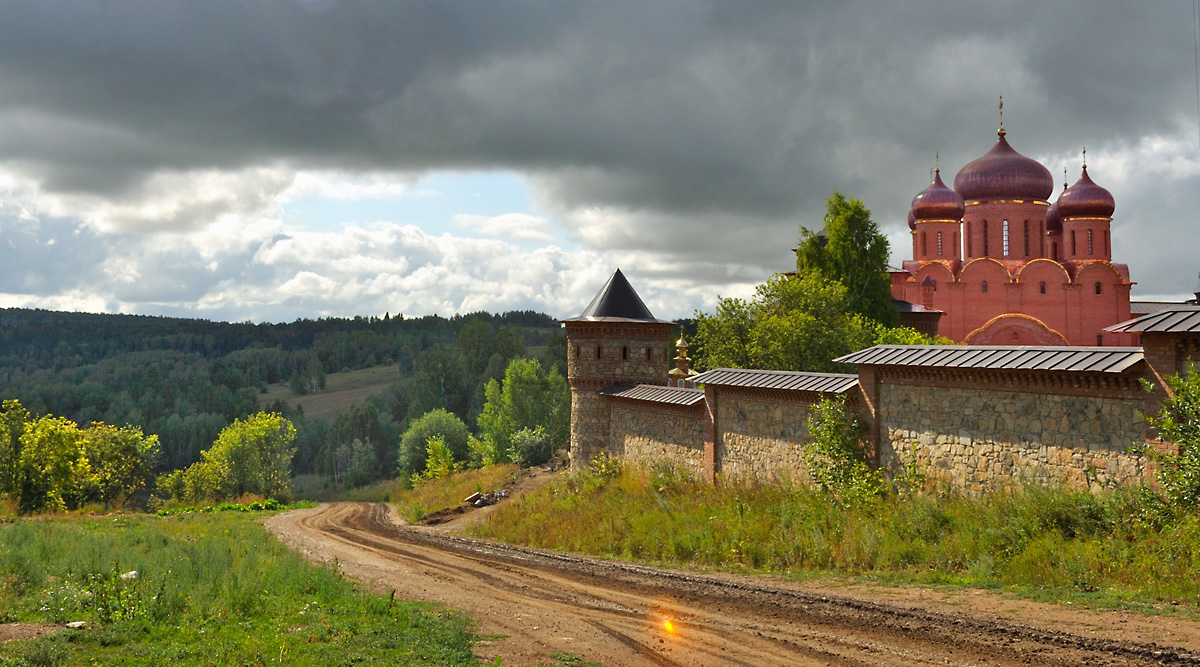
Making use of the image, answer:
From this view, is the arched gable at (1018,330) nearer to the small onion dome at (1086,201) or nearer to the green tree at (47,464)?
the small onion dome at (1086,201)

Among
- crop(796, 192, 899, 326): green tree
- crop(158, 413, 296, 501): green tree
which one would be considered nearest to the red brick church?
crop(796, 192, 899, 326): green tree

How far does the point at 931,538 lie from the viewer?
39.7 feet

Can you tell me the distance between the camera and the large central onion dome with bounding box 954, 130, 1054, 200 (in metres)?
45.8

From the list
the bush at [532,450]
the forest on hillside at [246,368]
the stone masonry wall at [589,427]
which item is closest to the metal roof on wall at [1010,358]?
the stone masonry wall at [589,427]

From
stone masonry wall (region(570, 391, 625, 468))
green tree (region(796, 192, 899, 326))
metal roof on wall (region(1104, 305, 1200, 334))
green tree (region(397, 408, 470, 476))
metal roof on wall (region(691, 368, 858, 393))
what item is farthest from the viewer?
green tree (region(397, 408, 470, 476))

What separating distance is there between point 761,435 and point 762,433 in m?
0.06

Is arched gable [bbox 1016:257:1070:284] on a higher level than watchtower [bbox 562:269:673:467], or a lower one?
higher

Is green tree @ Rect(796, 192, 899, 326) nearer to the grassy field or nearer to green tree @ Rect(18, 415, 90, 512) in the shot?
green tree @ Rect(18, 415, 90, 512)

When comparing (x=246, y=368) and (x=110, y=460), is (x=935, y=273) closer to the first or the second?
(x=110, y=460)

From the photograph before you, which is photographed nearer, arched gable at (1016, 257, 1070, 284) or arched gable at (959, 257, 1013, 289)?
arched gable at (959, 257, 1013, 289)

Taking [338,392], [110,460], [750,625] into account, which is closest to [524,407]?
[110,460]

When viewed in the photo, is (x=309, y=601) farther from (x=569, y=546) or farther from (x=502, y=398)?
(x=502, y=398)

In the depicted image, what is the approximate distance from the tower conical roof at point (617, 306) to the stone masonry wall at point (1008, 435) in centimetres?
1361

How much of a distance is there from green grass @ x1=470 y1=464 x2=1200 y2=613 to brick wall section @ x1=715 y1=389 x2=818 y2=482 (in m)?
0.53
